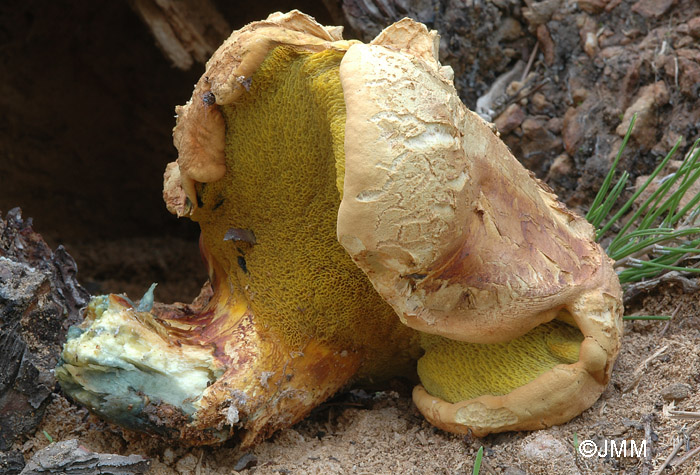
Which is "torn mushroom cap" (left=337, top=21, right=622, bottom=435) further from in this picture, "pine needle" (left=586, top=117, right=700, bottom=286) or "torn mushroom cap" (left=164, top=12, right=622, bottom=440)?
"pine needle" (left=586, top=117, right=700, bottom=286)

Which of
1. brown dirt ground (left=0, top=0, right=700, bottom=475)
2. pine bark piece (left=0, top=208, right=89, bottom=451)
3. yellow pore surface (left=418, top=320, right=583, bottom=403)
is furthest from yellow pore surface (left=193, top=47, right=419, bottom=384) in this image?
pine bark piece (left=0, top=208, right=89, bottom=451)

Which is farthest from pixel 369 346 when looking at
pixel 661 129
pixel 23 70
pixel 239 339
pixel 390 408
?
pixel 23 70

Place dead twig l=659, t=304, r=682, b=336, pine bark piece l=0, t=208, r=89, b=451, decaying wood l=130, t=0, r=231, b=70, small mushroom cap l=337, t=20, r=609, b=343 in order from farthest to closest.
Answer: decaying wood l=130, t=0, r=231, b=70 < dead twig l=659, t=304, r=682, b=336 < pine bark piece l=0, t=208, r=89, b=451 < small mushroom cap l=337, t=20, r=609, b=343

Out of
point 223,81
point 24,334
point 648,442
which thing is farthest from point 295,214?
point 648,442

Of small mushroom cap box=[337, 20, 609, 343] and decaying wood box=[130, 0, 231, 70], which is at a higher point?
decaying wood box=[130, 0, 231, 70]

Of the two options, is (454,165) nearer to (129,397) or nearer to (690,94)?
(129,397)

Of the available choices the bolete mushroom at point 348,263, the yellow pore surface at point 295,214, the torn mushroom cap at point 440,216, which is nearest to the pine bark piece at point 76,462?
the bolete mushroom at point 348,263
